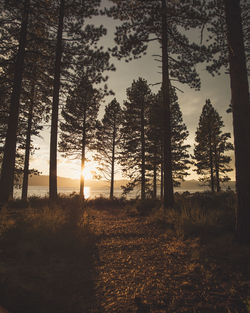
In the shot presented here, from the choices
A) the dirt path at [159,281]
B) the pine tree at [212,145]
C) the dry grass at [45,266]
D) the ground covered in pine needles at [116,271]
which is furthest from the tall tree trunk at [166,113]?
the pine tree at [212,145]

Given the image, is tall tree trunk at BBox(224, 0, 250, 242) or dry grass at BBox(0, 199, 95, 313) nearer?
dry grass at BBox(0, 199, 95, 313)

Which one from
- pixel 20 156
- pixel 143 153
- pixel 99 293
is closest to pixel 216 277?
pixel 99 293

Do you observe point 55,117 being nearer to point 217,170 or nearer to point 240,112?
point 240,112

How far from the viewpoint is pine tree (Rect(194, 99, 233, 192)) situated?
22844mm

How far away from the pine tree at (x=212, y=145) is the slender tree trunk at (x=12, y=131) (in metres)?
20.8

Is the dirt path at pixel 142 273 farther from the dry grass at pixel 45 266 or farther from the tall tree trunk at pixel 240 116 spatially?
the tall tree trunk at pixel 240 116

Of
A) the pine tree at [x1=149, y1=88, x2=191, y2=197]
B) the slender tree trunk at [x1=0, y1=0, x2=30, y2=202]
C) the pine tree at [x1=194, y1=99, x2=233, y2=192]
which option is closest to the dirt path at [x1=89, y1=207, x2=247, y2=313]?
the slender tree trunk at [x1=0, y1=0, x2=30, y2=202]

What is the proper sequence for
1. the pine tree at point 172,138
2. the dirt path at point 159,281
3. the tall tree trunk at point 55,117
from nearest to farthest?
1. the dirt path at point 159,281
2. the tall tree trunk at point 55,117
3. the pine tree at point 172,138

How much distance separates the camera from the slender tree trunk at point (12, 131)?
834cm

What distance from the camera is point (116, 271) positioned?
11.6 feet

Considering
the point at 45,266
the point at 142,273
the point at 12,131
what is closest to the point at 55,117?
the point at 12,131

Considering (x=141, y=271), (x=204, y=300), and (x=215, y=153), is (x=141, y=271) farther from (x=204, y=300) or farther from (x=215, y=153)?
(x=215, y=153)

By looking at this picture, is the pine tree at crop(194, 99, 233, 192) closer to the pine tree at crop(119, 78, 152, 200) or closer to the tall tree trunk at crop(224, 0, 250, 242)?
the pine tree at crop(119, 78, 152, 200)

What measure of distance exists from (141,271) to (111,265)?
69 cm
